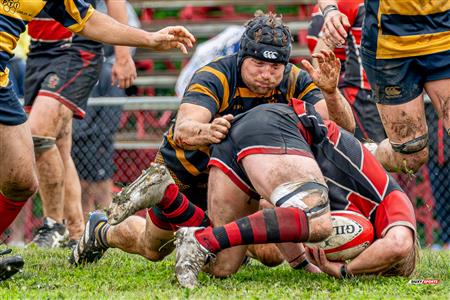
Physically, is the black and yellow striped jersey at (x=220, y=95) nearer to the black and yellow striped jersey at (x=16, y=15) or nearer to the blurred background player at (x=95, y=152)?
the black and yellow striped jersey at (x=16, y=15)

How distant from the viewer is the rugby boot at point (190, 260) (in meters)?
5.07

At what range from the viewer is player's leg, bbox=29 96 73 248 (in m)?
7.63

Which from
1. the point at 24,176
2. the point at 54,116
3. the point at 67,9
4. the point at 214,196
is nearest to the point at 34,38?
the point at 54,116

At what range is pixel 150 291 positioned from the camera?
16.4 ft

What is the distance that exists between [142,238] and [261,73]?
48.8 inches

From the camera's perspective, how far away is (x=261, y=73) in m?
6.05

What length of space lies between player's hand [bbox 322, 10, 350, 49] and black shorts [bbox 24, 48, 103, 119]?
239 cm

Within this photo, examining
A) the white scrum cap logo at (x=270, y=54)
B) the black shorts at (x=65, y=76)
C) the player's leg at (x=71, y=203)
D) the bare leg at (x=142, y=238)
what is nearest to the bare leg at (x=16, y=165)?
the bare leg at (x=142, y=238)

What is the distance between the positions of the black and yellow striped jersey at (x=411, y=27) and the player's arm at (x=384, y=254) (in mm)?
1273

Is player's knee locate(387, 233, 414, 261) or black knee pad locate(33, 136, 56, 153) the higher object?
player's knee locate(387, 233, 414, 261)

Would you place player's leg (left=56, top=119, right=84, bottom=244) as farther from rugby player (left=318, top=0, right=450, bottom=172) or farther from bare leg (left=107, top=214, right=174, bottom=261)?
rugby player (left=318, top=0, right=450, bottom=172)

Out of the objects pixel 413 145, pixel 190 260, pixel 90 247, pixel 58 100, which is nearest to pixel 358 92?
pixel 413 145

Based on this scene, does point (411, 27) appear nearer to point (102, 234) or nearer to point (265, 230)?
point (265, 230)

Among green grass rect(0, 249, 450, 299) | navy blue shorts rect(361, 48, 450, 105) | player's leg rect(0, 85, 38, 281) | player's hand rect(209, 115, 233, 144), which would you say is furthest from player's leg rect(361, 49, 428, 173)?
player's leg rect(0, 85, 38, 281)
